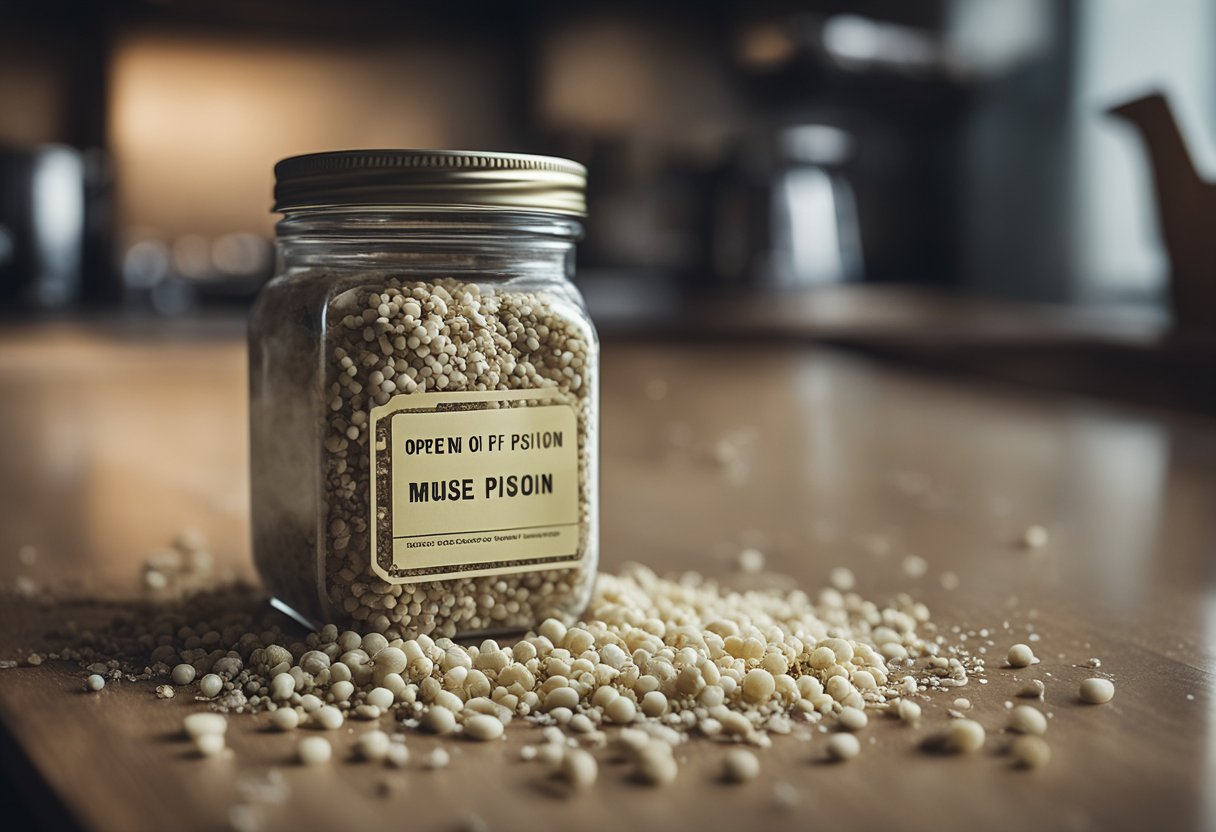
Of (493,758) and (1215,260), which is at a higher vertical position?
(1215,260)

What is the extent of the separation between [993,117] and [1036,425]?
212 cm

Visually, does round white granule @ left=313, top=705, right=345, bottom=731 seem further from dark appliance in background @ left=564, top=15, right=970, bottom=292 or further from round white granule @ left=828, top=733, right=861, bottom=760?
dark appliance in background @ left=564, top=15, right=970, bottom=292

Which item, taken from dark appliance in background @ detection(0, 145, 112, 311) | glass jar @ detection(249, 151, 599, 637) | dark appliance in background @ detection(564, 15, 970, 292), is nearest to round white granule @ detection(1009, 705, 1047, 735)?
glass jar @ detection(249, 151, 599, 637)

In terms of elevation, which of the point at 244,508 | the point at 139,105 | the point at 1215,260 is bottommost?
the point at 244,508

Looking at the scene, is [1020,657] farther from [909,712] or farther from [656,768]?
[656,768]

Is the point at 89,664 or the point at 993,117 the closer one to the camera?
the point at 89,664

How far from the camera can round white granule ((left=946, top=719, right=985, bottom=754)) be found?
425 mm

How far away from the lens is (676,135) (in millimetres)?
3119

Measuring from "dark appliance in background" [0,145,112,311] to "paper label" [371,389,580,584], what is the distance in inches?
80.1

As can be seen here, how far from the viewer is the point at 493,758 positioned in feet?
1.38

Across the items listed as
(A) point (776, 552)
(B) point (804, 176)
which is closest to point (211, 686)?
(A) point (776, 552)

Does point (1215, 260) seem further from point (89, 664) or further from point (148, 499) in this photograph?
point (89, 664)

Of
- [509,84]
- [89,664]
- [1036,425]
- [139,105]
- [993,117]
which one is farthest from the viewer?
[993,117]

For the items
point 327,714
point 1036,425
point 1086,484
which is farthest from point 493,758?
point 1036,425
